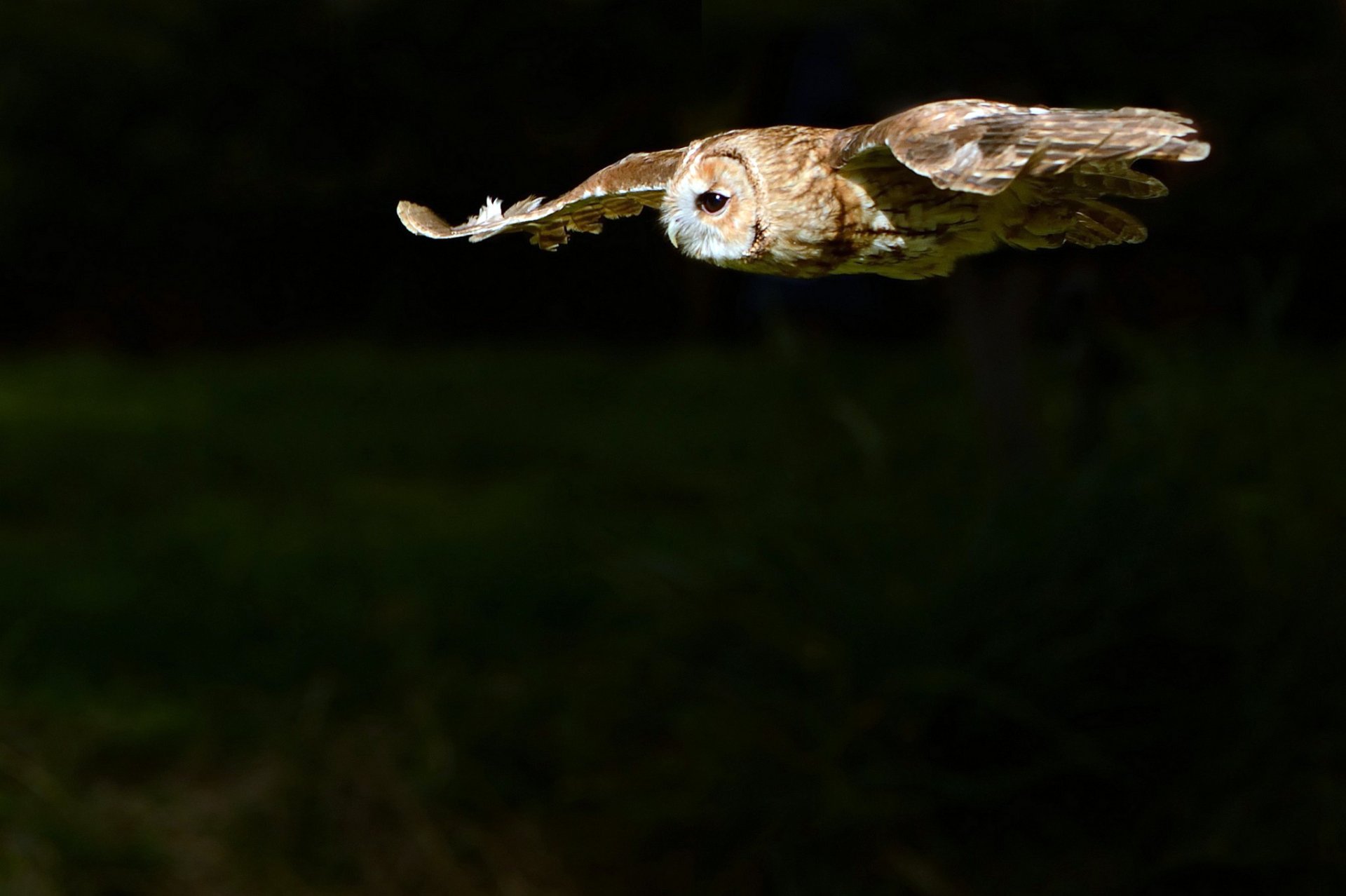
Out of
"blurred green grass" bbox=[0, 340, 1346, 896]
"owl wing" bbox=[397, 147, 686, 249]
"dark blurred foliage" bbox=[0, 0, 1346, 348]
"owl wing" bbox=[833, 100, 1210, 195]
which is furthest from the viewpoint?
"blurred green grass" bbox=[0, 340, 1346, 896]

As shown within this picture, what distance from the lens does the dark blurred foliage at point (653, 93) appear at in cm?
219

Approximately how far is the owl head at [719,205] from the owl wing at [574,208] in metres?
0.03

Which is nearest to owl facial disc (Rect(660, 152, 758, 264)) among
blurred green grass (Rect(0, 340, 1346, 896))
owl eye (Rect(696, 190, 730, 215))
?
owl eye (Rect(696, 190, 730, 215))

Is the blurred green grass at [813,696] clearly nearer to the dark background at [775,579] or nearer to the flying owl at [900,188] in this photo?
the dark background at [775,579]

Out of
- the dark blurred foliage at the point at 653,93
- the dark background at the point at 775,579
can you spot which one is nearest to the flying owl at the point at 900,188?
the dark blurred foliage at the point at 653,93

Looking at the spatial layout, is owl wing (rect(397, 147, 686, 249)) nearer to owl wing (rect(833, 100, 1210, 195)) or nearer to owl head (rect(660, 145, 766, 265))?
owl head (rect(660, 145, 766, 265))

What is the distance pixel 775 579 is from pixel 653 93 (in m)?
1.13

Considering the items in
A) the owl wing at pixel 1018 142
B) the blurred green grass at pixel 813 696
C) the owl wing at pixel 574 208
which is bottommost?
the blurred green grass at pixel 813 696

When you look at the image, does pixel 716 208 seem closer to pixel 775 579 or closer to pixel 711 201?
pixel 711 201

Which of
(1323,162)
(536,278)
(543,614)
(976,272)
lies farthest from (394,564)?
(1323,162)

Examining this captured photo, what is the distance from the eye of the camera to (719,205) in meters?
0.65

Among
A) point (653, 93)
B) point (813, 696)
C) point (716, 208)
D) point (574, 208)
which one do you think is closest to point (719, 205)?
point (716, 208)

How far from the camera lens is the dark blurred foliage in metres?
2.19

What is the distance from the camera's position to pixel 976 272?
133 inches
